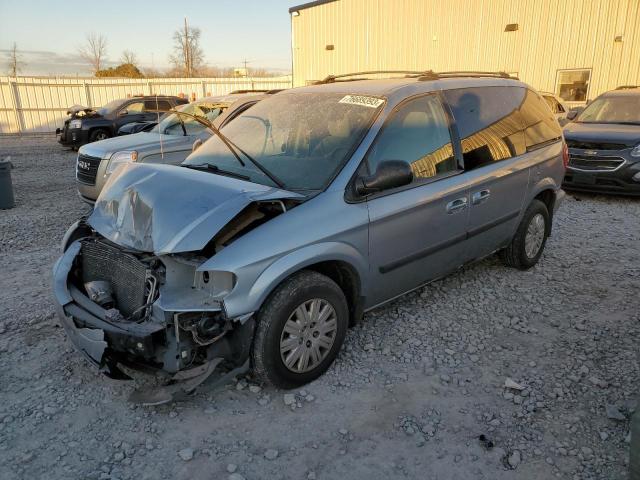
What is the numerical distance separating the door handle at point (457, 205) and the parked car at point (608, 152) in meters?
5.57

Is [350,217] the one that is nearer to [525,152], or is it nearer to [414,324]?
[414,324]

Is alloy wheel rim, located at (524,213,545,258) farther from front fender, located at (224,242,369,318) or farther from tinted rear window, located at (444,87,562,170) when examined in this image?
front fender, located at (224,242,369,318)

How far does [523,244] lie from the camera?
4.95 meters

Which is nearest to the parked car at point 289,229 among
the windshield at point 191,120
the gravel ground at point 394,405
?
the gravel ground at point 394,405

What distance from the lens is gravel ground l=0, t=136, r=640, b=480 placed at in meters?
2.61

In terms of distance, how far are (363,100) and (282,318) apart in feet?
5.72

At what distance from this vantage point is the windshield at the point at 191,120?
26.5 feet

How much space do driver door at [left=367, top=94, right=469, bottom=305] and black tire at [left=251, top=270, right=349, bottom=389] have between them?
0.43 metres

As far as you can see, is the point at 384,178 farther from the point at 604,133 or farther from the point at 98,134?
the point at 98,134

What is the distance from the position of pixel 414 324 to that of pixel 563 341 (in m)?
1.12

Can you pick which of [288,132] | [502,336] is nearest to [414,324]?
[502,336]

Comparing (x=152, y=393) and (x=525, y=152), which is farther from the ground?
(x=525, y=152)

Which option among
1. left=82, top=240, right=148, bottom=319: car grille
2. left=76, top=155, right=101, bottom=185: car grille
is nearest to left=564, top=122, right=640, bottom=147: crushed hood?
left=76, top=155, right=101, bottom=185: car grille

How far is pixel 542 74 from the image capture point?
15.4 meters
